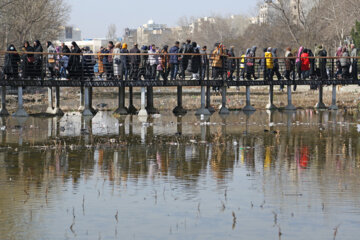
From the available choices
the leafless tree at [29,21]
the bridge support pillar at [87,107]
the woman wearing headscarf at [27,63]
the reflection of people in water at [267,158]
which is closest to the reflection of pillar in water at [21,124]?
the woman wearing headscarf at [27,63]

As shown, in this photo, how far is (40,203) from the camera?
1398 centimetres

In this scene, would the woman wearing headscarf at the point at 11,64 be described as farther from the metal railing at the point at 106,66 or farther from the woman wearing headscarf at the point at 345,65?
the woman wearing headscarf at the point at 345,65

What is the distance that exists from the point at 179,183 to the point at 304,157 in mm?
4650

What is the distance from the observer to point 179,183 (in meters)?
16.0

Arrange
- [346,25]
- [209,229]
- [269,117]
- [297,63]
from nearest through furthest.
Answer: [209,229] < [269,117] < [297,63] < [346,25]

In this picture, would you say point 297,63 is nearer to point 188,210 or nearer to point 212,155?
point 212,155

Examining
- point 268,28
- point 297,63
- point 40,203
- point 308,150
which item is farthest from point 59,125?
point 268,28

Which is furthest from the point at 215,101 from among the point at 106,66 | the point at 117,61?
the point at 117,61

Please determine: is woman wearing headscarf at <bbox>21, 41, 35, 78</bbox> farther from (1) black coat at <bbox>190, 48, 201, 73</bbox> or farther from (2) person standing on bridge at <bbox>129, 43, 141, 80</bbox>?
(1) black coat at <bbox>190, 48, 201, 73</bbox>

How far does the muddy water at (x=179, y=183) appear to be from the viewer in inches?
490

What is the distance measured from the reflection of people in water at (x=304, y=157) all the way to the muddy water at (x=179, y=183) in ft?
0.14

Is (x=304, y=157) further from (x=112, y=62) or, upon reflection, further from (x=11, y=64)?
(x=112, y=62)

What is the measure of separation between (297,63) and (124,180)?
892 inches

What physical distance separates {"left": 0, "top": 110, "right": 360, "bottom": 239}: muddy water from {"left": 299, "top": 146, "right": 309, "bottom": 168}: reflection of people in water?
0.14 feet
